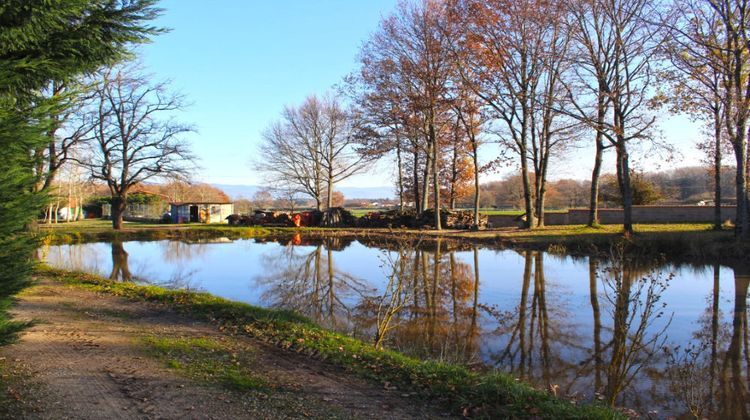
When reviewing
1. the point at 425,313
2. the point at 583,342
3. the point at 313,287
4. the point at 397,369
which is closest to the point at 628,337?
the point at 583,342

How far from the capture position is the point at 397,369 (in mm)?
6031

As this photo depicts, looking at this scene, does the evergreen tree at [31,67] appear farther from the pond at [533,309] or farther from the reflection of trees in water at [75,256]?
the reflection of trees in water at [75,256]

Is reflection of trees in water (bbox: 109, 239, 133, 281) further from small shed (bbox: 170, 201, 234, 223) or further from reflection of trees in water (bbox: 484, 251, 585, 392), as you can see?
small shed (bbox: 170, 201, 234, 223)

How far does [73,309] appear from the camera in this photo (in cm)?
930

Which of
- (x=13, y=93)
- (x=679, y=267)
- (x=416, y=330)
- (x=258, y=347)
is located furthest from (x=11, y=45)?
(x=679, y=267)

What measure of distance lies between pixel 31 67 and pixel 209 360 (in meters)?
3.94

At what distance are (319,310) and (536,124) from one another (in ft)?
81.2

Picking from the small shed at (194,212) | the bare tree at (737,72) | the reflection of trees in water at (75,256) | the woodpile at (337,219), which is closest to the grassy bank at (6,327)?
the reflection of trees in water at (75,256)

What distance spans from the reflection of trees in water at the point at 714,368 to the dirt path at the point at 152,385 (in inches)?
119

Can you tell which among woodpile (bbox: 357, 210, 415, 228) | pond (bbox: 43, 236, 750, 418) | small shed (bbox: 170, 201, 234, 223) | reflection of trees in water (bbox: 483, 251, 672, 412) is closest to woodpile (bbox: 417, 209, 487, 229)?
woodpile (bbox: 357, 210, 415, 228)

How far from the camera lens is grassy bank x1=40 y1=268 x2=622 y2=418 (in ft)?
16.1

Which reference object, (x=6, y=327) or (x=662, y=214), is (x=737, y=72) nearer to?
(x=662, y=214)

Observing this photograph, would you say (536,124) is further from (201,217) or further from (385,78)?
(201,217)

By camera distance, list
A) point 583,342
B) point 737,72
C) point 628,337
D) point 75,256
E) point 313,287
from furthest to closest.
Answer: point 75,256, point 737,72, point 313,287, point 583,342, point 628,337
